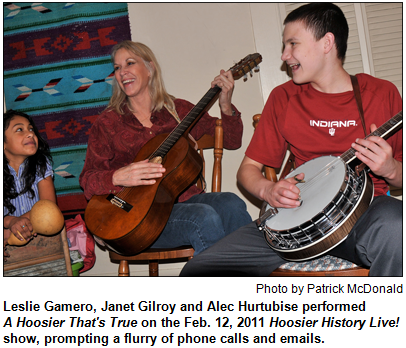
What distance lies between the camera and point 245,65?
7.25 ft

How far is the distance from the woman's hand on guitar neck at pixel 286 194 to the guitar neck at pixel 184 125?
0.60 metres

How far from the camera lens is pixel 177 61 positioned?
2494mm

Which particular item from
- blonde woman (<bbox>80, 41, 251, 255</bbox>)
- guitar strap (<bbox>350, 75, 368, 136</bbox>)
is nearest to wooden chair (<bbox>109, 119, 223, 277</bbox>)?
blonde woman (<bbox>80, 41, 251, 255</bbox>)

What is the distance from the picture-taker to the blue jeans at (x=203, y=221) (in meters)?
1.80

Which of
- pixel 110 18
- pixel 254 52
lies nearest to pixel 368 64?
pixel 254 52

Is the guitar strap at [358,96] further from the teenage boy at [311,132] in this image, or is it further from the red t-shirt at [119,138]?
the red t-shirt at [119,138]

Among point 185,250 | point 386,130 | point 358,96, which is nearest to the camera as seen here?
point 386,130

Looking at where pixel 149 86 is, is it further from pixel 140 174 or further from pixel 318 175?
pixel 318 175

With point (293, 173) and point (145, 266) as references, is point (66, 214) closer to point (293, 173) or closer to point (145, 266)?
point (145, 266)

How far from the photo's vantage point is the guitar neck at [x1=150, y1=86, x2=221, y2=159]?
1.90 metres

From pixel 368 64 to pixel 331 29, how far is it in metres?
0.78

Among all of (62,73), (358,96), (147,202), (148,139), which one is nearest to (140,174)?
(147,202)

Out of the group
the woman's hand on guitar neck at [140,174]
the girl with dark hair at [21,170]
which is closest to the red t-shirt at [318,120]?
the woman's hand on guitar neck at [140,174]

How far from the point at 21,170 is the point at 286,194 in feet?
5.03
